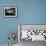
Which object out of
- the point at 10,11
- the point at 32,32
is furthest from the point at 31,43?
the point at 10,11

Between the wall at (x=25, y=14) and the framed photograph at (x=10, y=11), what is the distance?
11 cm

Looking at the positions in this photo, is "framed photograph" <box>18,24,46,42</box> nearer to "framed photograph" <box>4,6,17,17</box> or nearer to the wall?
the wall

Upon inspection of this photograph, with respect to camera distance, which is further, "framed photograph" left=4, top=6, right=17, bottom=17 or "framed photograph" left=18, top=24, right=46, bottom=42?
"framed photograph" left=4, top=6, right=17, bottom=17

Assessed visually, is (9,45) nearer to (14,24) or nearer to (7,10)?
(14,24)

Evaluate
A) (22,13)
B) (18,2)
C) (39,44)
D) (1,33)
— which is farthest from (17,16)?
(39,44)

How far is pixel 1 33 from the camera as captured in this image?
3.90m

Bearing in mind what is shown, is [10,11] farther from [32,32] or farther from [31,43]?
[31,43]

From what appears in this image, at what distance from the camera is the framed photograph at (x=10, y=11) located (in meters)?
3.89

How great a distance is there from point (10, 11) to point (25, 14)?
447 mm

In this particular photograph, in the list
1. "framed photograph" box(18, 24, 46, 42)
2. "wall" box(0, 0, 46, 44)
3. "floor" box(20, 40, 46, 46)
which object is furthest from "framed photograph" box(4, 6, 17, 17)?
"floor" box(20, 40, 46, 46)

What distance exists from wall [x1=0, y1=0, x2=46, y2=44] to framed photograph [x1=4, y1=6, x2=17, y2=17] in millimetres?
109

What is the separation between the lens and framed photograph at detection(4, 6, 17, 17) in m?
3.89

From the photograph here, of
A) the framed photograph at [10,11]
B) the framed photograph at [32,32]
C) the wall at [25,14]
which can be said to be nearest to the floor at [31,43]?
the framed photograph at [32,32]

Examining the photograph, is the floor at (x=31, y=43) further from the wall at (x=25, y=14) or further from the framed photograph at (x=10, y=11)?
the framed photograph at (x=10, y=11)
